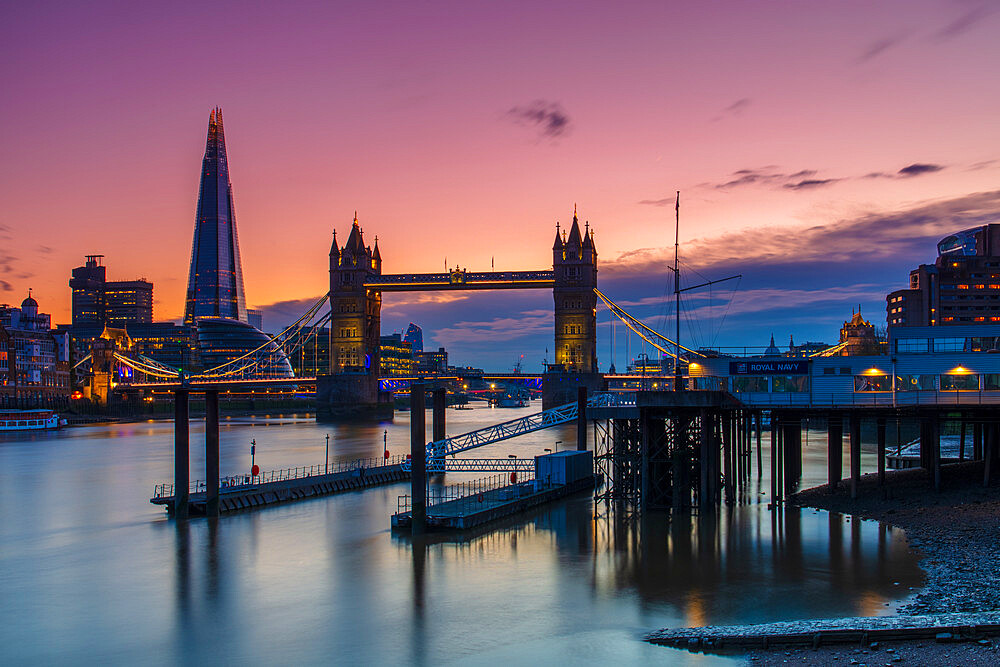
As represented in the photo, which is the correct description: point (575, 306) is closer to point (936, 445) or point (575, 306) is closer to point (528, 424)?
point (528, 424)

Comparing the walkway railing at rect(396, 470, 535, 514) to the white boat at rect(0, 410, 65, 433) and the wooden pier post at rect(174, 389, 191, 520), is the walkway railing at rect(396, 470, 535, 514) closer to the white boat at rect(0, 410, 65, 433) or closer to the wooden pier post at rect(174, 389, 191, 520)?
the wooden pier post at rect(174, 389, 191, 520)

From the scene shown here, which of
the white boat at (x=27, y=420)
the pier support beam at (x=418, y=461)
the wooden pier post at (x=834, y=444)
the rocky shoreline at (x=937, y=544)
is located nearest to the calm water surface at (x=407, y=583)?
the rocky shoreline at (x=937, y=544)

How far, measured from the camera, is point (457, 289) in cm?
16338

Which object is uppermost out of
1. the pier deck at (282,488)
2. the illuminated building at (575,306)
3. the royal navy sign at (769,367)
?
the illuminated building at (575,306)

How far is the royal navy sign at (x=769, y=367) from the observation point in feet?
144

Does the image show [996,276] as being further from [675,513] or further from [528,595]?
[528,595]

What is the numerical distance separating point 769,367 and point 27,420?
434ft

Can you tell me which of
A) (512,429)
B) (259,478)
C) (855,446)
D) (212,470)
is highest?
(512,429)

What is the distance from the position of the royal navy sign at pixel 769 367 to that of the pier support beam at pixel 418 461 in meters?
16.7

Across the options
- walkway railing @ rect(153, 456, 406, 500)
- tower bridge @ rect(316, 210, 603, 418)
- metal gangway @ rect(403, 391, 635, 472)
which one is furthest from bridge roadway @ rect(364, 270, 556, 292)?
metal gangway @ rect(403, 391, 635, 472)

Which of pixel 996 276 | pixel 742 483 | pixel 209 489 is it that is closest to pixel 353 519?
pixel 209 489

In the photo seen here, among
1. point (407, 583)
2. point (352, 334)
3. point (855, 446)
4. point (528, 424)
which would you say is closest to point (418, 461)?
point (407, 583)

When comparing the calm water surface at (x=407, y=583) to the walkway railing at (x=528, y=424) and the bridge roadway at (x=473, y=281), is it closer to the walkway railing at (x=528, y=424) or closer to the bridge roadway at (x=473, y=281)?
the walkway railing at (x=528, y=424)

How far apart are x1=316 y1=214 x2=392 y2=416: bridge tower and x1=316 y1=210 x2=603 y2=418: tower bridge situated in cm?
18
